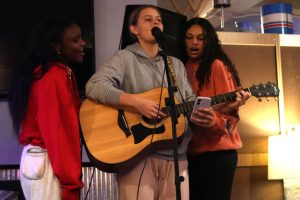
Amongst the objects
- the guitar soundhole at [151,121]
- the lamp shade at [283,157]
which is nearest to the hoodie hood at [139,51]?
the guitar soundhole at [151,121]

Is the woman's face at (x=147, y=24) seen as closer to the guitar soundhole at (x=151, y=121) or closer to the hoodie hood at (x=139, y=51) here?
the hoodie hood at (x=139, y=51)

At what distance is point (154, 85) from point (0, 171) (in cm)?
134

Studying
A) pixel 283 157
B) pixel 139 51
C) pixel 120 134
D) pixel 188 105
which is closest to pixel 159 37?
pixel 139 51

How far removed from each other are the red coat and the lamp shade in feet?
4.74

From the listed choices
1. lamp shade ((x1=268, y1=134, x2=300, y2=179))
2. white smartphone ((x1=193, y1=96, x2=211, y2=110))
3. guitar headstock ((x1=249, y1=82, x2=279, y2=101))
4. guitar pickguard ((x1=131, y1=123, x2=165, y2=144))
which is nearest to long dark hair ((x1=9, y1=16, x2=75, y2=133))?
guitar pickguard ((x1=131, y1=123, x2=165, y2=144))

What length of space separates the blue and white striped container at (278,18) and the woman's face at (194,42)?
1.11 metres

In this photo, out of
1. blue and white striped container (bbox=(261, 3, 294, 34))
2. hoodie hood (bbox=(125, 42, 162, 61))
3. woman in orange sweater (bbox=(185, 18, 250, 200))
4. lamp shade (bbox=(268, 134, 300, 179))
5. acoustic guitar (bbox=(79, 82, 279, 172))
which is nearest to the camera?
acoustic guitar (bbox=(79, 82, 279, 172))

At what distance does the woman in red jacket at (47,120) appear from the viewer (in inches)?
65.4

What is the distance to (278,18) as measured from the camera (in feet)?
10.3

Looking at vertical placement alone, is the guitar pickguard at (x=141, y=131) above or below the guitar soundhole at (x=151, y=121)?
below

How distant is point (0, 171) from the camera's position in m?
2.64

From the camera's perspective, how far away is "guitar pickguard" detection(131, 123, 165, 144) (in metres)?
1.80

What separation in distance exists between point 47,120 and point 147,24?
66 centimetres

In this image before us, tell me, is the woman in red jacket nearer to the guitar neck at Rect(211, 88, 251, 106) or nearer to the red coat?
the red coat
